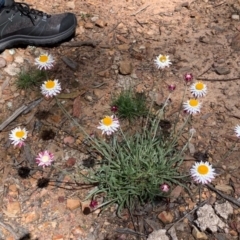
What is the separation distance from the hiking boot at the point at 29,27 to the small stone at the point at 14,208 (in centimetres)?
99

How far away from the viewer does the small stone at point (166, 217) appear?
181cm

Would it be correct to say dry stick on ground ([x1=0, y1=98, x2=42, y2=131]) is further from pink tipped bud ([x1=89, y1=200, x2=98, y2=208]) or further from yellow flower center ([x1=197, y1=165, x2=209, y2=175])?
yellow flower center ([x1=197, y1=165, x2=209, y2=175])

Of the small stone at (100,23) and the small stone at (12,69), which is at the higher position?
the small stone at (100,23)

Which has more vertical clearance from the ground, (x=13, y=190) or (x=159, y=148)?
(x=159, y=148)

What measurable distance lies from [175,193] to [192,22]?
1199 millimetres

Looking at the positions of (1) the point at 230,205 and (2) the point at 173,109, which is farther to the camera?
(2) the point at 173,109

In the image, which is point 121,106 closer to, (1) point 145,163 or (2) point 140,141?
(2) point 140,141

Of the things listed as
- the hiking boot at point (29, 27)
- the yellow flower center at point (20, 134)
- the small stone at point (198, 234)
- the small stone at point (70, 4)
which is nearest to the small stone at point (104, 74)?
the hiking boot at point (29, 27)

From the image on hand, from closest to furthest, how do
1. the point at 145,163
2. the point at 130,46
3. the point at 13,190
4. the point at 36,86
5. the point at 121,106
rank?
1. the point at 145,163
2. the point at 13,190
3. the point at 121,106
4. the point at 36,86
5. the point at 130,46

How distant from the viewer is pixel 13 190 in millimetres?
1965

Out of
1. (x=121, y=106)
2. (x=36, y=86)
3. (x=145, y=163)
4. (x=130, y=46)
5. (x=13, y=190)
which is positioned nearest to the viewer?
(x=145, y=163)

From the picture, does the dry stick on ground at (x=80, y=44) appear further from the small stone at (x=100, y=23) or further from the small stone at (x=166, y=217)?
the small stone at (x=166, y=217)

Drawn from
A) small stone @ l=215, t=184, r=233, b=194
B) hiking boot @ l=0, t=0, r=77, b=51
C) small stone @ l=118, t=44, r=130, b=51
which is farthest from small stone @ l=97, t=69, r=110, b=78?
small stone @ l=215, t=184, r=233, b=194

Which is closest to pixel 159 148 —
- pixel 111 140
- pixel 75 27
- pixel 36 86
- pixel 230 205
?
pixel 111 140
